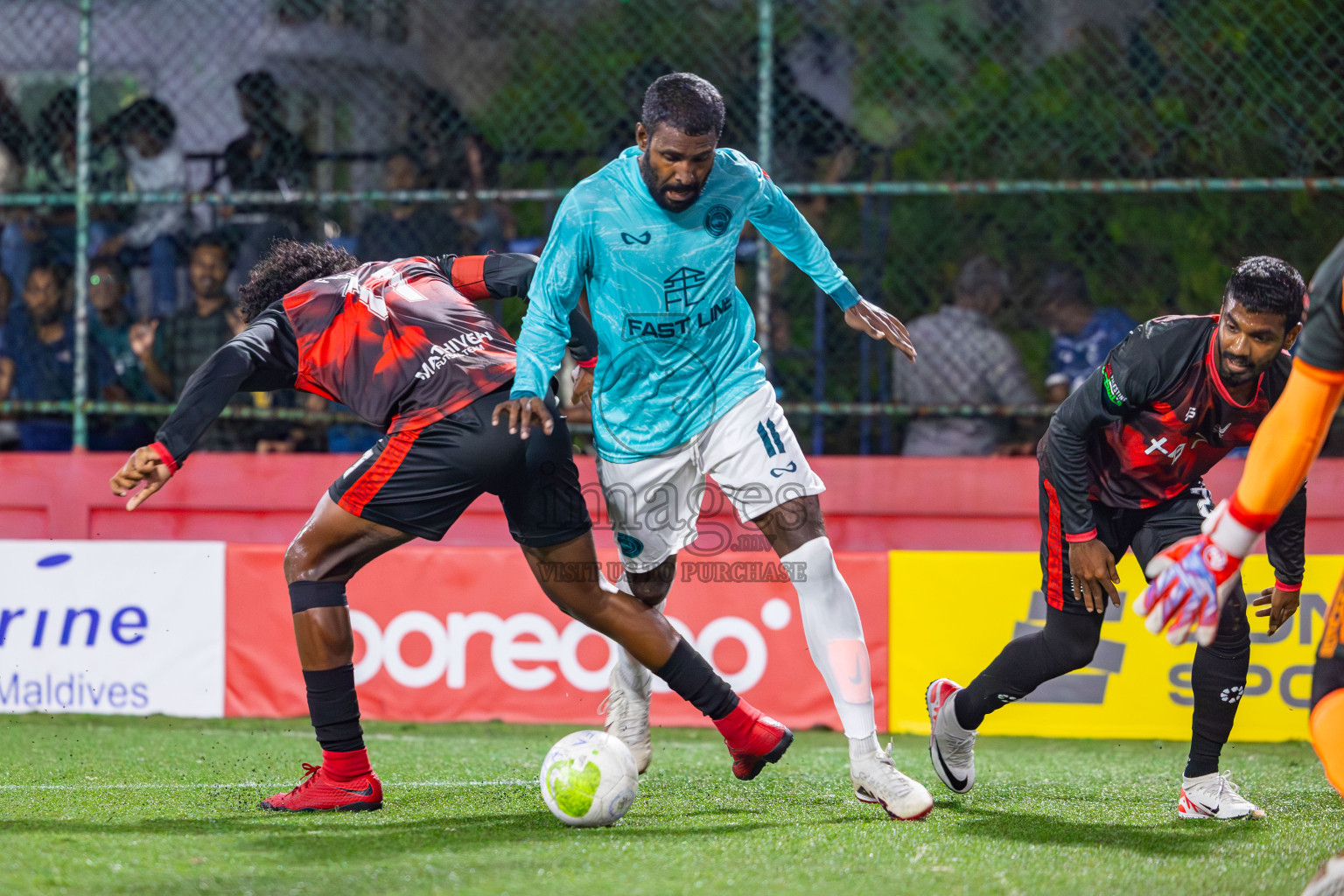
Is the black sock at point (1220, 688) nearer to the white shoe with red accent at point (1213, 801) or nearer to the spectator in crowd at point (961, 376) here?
the white shoe with red accent at point (1213, 801)

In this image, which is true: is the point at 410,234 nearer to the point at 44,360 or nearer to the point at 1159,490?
the point at 44,360

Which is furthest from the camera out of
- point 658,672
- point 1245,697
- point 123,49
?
point 123,49

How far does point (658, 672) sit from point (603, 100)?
5857mm

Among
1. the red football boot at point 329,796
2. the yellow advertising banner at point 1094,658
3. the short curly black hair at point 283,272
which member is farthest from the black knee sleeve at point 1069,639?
the short curly black hair at point 283,272

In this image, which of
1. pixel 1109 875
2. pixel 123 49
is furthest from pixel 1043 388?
pixel 123 49

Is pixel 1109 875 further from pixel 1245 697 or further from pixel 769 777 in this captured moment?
pixel 1245 697

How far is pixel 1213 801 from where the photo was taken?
423cm

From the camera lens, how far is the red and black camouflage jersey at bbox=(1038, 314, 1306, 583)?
4098 millimetres

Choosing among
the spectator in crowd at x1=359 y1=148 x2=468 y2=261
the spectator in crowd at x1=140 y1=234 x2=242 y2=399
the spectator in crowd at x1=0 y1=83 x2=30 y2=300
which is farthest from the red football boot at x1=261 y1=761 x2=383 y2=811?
the spectator in crowd at x1=0 y1=83 x2=30 y2=300

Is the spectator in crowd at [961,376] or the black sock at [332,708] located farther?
the spectator in crowd at [961,376]

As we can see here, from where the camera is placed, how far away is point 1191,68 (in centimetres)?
796

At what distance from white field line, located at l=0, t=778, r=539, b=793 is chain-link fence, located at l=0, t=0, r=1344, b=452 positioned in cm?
323

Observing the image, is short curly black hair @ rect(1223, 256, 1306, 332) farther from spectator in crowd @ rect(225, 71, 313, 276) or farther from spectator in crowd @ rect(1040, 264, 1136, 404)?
spectator in crowd @ rect(225, 71, 313, 276)

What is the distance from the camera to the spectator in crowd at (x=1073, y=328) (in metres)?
7.77
